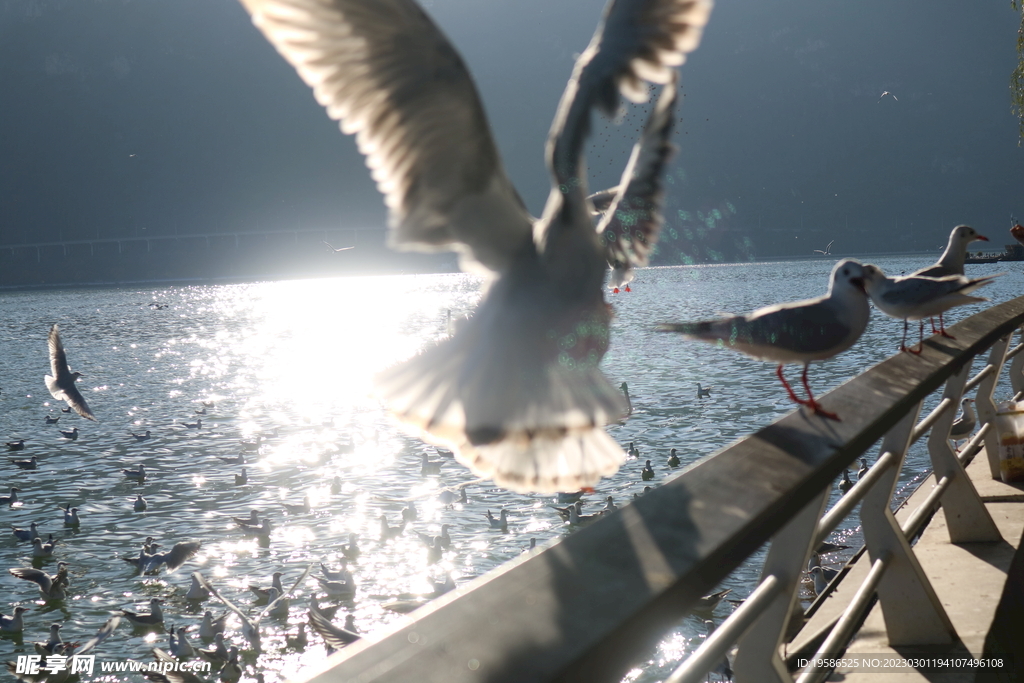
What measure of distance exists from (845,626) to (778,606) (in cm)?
91

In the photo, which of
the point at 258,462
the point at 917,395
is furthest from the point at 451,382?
the point at 258,462

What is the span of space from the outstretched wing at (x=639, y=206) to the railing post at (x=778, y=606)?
269cm

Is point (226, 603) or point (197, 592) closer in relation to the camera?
point (226, 603)

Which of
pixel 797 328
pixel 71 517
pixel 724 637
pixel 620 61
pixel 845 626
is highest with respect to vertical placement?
pixel 620 61

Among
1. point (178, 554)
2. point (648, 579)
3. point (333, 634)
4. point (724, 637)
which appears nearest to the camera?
point (648, 579)

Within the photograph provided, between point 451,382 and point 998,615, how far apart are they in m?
2.69

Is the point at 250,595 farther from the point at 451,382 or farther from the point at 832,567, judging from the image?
the point at 451,382

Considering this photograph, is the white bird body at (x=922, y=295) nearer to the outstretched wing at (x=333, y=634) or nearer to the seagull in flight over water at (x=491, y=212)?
the seagull in flight over water at (x=491, y=212)

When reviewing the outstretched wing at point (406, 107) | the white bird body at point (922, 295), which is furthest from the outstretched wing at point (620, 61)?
the white bird body at point (922, 295)

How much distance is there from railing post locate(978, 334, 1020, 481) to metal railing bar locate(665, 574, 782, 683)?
413cm

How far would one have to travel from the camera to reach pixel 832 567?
13.5 metres

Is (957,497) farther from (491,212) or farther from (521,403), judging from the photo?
(491,212)

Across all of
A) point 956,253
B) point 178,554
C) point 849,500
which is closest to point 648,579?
point 849,500

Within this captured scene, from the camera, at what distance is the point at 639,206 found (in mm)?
4766
